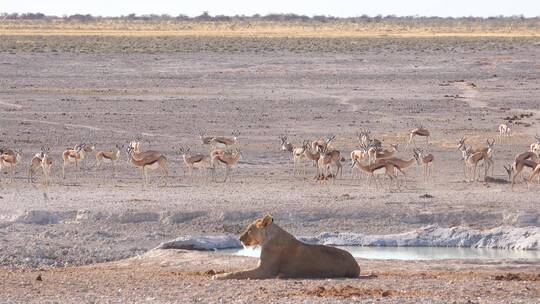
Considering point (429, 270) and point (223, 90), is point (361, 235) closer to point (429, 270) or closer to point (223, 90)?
point (429, 270)

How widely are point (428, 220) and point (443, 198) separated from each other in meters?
1.60

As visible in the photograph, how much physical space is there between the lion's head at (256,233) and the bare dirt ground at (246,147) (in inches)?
26.2

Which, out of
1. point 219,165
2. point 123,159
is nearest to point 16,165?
point 123,159

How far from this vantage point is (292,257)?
519 inches

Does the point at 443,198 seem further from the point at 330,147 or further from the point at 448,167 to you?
the point at 330,147

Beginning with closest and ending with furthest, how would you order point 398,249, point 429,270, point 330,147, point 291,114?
point 429,270, point 398,249, point 330,147, point 291,114

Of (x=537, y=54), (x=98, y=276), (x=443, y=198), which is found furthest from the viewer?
(x=537, y=54)

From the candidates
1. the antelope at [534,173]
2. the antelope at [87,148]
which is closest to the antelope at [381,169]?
the antelope at [534,173]

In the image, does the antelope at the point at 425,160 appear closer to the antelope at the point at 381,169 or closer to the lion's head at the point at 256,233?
the antelope at the point at 381,169

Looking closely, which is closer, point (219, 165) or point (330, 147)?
point (219, 165)

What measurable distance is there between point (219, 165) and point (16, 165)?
3875mm

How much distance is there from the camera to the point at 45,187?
22062 millimetres

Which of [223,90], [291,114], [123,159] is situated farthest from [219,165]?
[223,90]

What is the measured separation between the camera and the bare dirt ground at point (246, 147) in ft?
43.2
